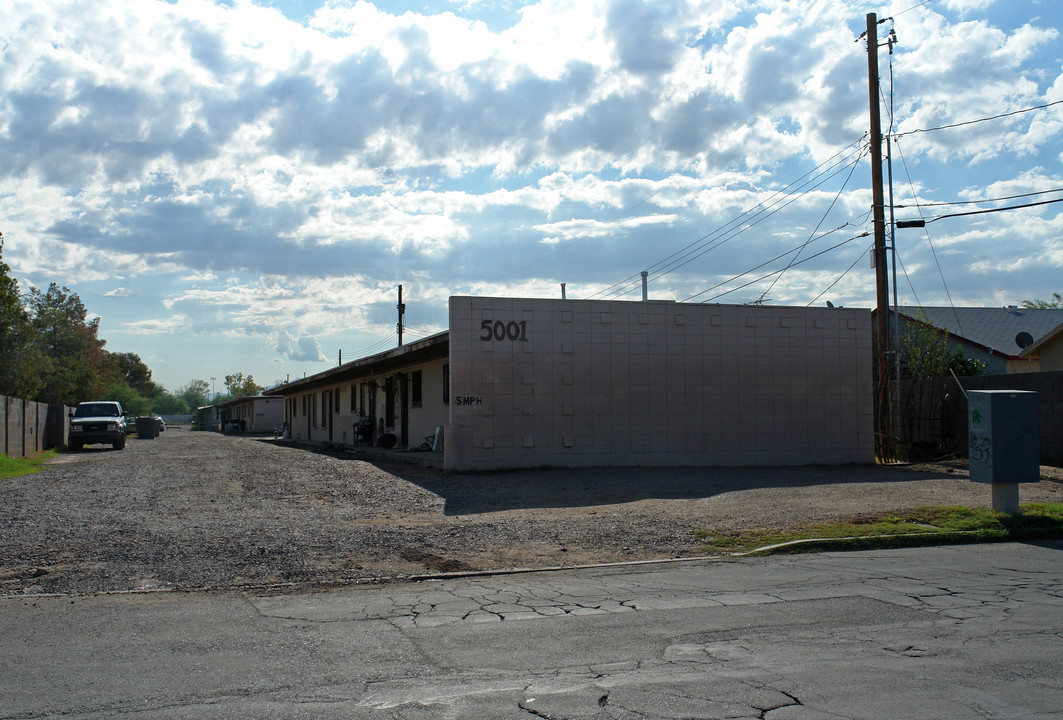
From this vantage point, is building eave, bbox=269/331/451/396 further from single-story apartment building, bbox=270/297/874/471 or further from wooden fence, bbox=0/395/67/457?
wooden fence, bbox=0/395/67/457

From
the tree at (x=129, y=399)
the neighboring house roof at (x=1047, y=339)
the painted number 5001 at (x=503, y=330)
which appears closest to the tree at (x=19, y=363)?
the painted number 5001 at (x=503, y=330)

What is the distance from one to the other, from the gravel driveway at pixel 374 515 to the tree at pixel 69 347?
40118 millimetres

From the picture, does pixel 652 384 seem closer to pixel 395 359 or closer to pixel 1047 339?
pixel 395 359

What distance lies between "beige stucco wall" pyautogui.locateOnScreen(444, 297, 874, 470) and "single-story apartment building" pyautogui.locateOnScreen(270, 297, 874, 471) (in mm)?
27

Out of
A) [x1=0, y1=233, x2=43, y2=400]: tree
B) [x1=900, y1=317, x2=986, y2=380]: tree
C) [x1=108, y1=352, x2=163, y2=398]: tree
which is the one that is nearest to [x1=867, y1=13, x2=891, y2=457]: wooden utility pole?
[x1=900, y1=317, x2=986, y2=380]: tree

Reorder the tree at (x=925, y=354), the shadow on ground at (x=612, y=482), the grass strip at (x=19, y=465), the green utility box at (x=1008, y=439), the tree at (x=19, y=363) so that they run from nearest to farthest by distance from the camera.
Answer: the green utility box at (x=1008, y=439) → the shadow on ground at (x=612, y=482) → the grass strip at (x=19, y=465) → the tree at (x=925, y=354) → the tree at (x=19, y=363)

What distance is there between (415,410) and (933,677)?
948 inches

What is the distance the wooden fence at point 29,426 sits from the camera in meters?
24.3

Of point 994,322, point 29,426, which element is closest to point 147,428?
point 29,426

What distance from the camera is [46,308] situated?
225ft

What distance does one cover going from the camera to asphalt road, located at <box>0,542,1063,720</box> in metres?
4.45

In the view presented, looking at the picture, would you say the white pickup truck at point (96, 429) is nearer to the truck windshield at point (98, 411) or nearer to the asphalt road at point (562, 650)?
the truck windshield at point (98, 411)

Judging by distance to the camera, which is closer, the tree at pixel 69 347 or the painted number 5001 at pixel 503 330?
the painted number 5001 at pixel 503 330

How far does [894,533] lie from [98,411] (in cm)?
3286
